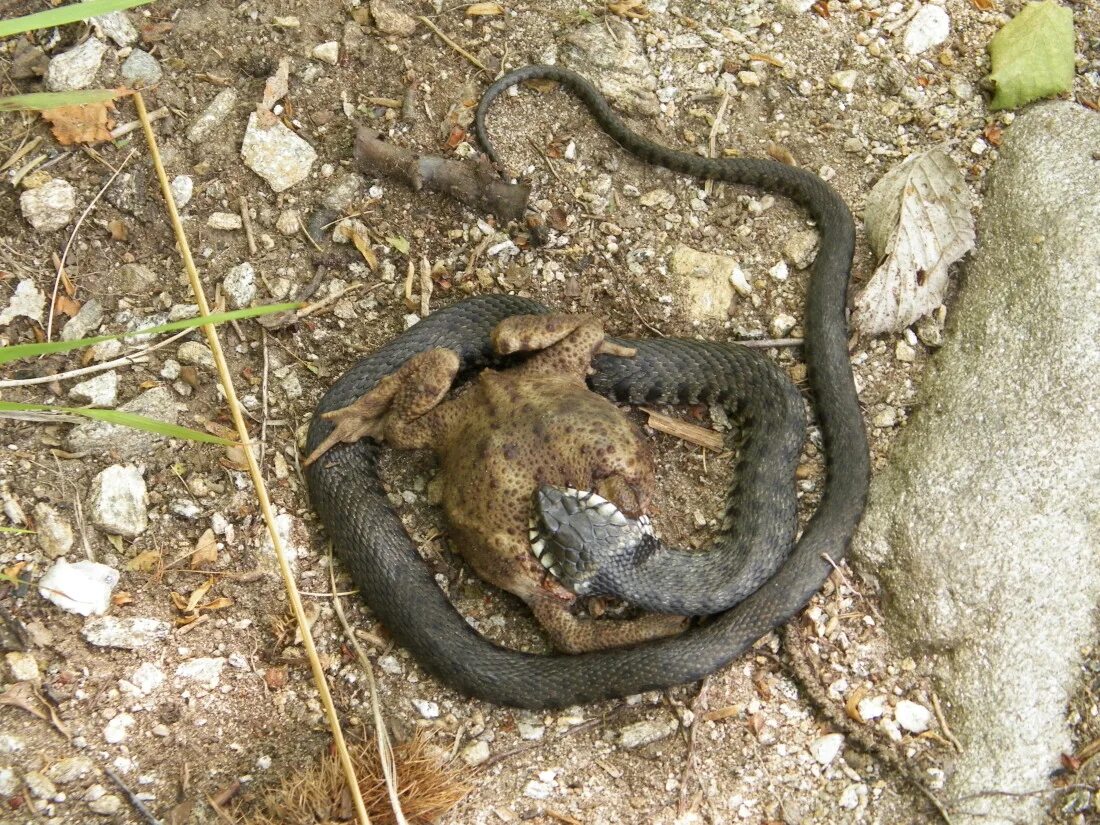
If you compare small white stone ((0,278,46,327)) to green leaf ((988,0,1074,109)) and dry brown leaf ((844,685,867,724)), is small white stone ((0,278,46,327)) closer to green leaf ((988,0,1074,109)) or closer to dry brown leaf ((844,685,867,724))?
dry brown leaf ((844,685,867,724))

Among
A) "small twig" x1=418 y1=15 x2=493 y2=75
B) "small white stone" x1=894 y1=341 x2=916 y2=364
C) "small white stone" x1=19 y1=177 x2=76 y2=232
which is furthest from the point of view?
"small twig" x1=418 y1=15 x2=493 y2=75

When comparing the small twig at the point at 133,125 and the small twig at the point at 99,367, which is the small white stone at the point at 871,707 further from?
the small twig at the point at 133,125

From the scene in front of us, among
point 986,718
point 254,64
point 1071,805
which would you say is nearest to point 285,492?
point 254,64

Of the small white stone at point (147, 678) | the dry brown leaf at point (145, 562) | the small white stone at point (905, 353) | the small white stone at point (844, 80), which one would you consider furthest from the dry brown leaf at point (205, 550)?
the small white stone at point (844, 80)

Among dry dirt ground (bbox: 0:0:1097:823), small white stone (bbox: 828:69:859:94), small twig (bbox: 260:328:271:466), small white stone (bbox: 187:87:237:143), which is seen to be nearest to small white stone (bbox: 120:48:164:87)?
dry dirt ground (bbox: 0:0:1097:823)

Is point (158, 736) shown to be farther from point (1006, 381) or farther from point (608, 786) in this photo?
point (1006, 381)

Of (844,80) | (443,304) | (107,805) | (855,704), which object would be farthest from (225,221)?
(855,704)
